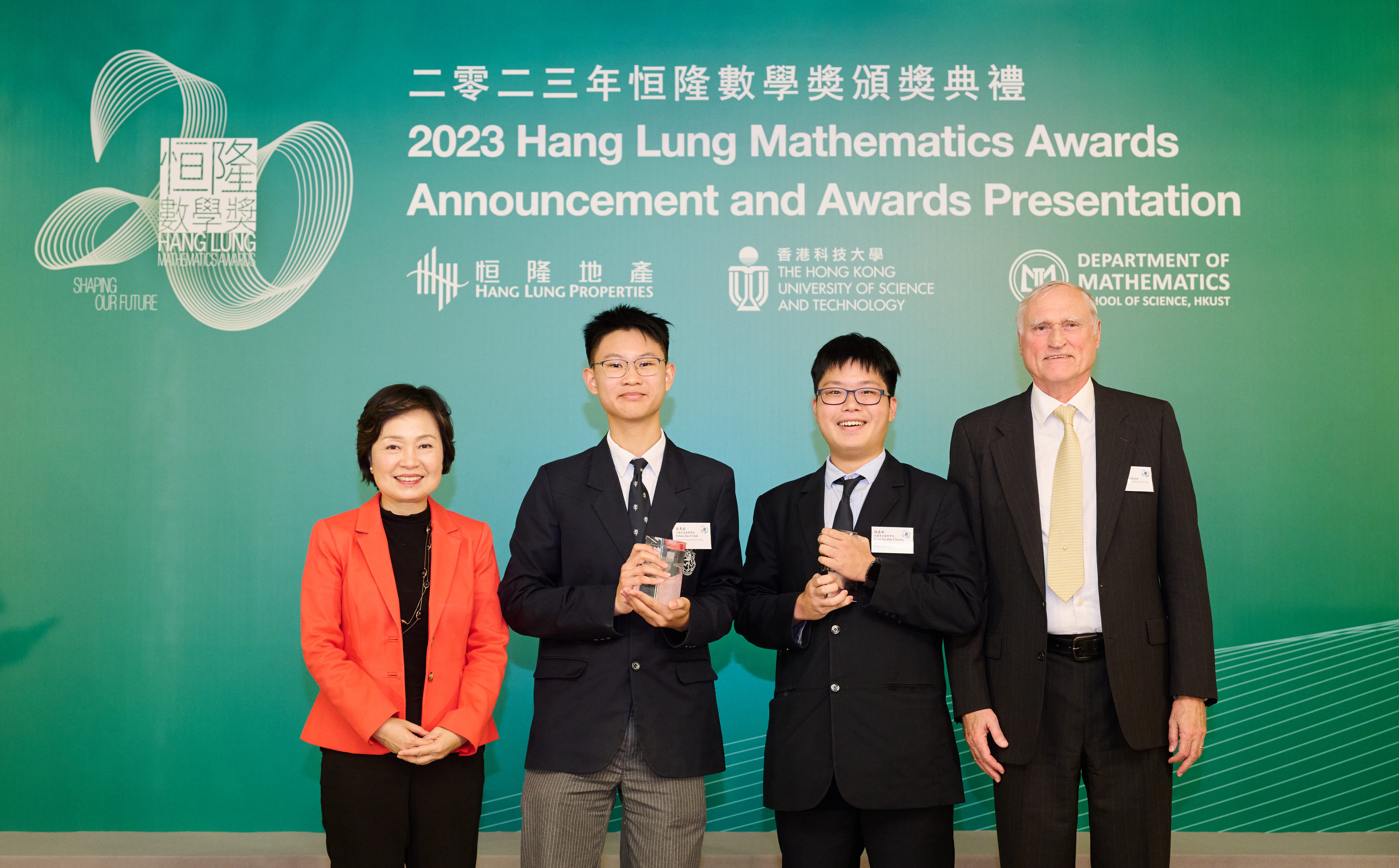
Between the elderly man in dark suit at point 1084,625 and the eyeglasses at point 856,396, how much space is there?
26cm

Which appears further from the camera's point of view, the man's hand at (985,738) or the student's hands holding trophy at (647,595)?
the man's hand at (985,738)

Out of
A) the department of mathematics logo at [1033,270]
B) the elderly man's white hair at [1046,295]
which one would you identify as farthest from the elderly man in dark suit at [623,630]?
the department of mathematics logo at [1033,270]

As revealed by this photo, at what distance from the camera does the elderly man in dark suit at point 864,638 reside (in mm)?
2250

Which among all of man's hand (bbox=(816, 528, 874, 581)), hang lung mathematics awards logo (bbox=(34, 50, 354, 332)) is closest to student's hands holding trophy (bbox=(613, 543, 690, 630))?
man's hand (bbox=(816, 528, 874, 581))

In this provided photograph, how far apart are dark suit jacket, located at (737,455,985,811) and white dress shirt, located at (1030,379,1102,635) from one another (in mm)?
197

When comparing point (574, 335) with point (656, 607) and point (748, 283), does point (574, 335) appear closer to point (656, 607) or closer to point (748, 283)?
point (748, 283)

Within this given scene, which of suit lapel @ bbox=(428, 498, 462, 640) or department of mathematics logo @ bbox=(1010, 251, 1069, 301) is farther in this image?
department of mathematics logo @ bbox=(1010, 251, 1069, 301)

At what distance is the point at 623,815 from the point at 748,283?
2.27m

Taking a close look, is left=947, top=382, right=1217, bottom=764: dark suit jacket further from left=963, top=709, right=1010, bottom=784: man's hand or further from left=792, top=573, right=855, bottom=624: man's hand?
left=792, top=573, right=855, bottom=624: man's hand

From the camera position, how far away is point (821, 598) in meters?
2.21

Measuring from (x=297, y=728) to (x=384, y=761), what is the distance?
1838 millimetres

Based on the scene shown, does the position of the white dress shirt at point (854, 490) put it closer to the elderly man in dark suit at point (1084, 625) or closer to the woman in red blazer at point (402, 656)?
the elderly man in dark suit at point (1084, 625)

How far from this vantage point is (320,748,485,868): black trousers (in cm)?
228

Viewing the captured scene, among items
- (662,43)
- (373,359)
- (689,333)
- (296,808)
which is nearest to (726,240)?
(689,333)
